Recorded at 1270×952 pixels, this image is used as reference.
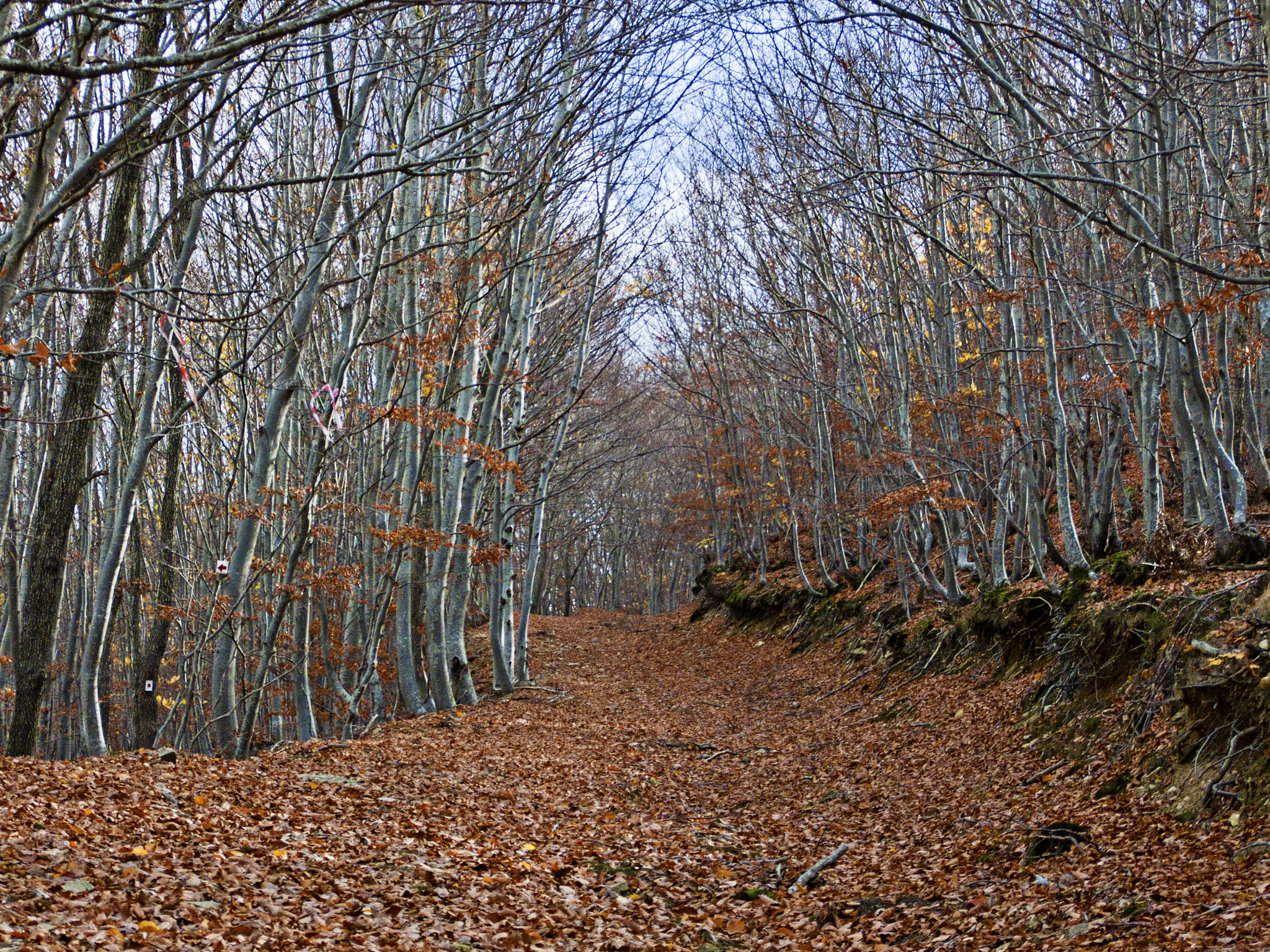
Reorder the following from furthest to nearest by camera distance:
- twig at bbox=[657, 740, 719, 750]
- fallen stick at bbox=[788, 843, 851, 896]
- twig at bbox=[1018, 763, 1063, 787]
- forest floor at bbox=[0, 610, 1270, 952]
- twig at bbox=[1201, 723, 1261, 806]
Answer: twig at bbox=[657, 740, 719, 750] → twig at bbox=[1018, 763, 1063, 787] → fallen stick at bbox=[788, 843, 851, 896] → twig at bbox=[1201, 723, 1261, 806] → forest floor at bbox=[0, 610, 1270, 952]

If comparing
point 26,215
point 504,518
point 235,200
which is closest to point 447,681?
point 504,518

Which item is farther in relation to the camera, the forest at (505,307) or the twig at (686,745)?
the twig at (686,745)

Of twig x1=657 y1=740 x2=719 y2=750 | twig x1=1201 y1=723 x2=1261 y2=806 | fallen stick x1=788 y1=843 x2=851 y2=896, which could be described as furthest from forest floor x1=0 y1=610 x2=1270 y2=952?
twig x1=657 y1=740 x2=719 y2=750

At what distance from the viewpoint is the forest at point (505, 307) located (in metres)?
6.41

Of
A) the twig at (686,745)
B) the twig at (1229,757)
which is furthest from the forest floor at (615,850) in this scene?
the twig at (686,745)

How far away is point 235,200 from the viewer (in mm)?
11445

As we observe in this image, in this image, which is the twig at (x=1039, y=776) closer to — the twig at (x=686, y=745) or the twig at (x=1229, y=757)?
the twig at (x=1229, y=757)

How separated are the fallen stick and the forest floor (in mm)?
89

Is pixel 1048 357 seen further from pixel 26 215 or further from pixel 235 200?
pixel 235 200

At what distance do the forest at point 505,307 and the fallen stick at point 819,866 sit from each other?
12.9 feet

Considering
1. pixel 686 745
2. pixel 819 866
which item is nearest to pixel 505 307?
pixel 686 745

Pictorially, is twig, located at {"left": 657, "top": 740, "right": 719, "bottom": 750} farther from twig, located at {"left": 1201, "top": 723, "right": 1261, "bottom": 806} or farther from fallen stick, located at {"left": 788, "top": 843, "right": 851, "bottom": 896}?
twig, located at {"left": 1201, "top": 723, "right": 1261, "bottom": 806}

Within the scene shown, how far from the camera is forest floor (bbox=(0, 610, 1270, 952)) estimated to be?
3869 mm

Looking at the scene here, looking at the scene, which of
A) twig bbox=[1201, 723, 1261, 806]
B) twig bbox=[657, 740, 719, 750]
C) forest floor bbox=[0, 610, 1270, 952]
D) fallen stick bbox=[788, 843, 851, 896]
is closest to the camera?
forest floor bbox=[0, 610, 1270, 952]
